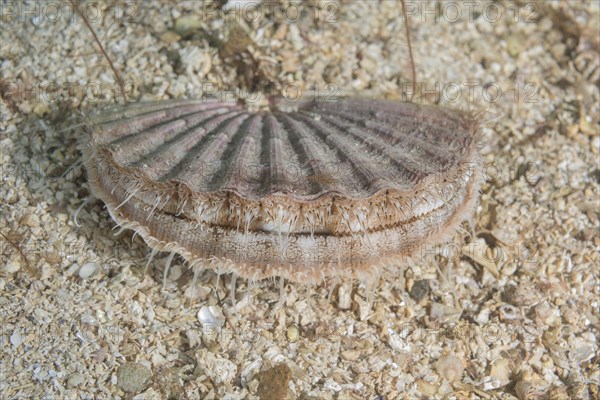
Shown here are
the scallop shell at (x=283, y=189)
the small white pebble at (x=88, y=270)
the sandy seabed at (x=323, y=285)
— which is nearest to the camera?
the scallop shell at (x=283, y=189)

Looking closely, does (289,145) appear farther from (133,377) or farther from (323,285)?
(133,377)

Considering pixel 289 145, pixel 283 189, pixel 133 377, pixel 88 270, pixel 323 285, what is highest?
pixel 289 145

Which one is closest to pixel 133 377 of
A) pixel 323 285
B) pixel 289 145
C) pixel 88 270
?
pixel 88 270

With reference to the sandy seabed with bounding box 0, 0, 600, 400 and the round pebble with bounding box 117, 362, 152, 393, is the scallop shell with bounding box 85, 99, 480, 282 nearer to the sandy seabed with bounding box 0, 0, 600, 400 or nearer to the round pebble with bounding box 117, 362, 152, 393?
the sandy seabed with bounding box 0, 0, 600, 400

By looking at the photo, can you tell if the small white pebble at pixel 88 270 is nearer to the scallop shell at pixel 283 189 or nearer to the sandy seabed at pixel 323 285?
the sandy seabed at pixel 323 285

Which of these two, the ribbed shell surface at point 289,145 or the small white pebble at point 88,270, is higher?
the ribbed shell surface at point 289,145

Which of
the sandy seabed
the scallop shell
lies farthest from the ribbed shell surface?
the sandy seabed

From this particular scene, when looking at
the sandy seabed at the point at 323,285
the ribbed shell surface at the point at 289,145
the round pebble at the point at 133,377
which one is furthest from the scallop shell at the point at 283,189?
the round pebble at the point at 133,377
